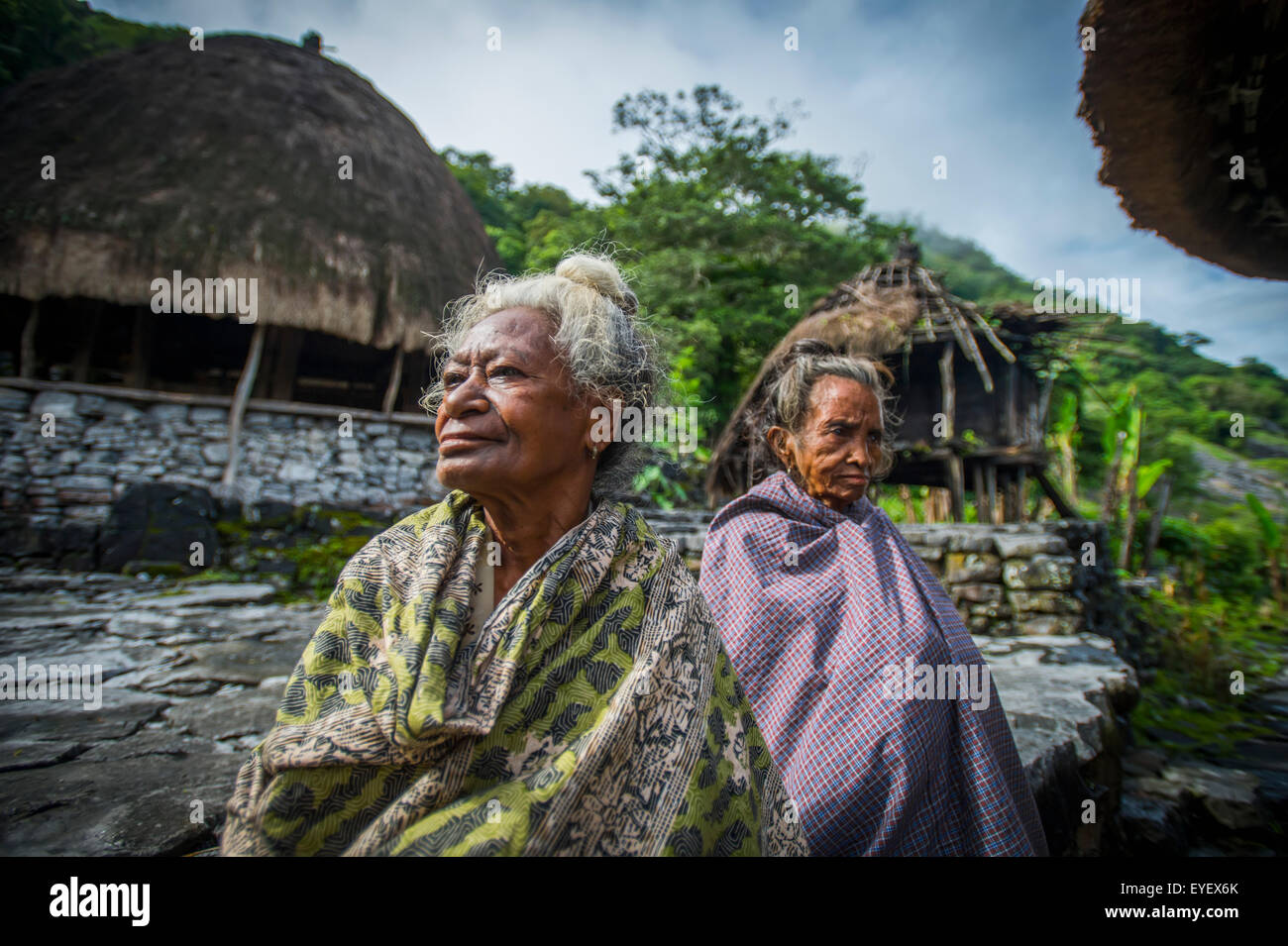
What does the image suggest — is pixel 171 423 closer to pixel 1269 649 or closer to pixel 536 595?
pixel 536 595

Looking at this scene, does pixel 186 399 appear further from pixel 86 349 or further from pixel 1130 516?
pixel 1130 516

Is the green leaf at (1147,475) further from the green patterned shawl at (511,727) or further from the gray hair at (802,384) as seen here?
the green patterned shawl at (511,727)

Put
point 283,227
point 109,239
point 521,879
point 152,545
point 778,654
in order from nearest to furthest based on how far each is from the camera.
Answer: point 521,879, point 778,654, point 152,545, point 109,239, point 283,227

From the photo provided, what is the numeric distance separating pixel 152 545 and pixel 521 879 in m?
8.26

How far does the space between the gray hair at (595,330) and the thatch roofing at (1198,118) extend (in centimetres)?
188

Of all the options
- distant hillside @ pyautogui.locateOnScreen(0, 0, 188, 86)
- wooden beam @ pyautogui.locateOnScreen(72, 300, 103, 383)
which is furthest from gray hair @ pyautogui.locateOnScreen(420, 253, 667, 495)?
distant hillside @ pyautogui.locateOnScreen(0, 0, 188, 86)

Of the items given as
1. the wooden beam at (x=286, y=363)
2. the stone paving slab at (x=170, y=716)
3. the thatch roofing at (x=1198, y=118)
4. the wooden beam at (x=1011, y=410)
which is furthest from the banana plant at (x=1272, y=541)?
the wooden beam at (x=286, y=363)

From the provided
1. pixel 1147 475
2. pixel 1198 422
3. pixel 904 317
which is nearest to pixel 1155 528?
pixel 1147 475

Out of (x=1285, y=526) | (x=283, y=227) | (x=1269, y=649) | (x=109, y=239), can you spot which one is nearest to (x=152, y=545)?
(x=109, y=239)

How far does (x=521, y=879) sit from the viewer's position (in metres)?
Answer: 0.94

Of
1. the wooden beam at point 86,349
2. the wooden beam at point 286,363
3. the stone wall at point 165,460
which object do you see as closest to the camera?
the stone wall at point 165,460

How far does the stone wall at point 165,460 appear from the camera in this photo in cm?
721

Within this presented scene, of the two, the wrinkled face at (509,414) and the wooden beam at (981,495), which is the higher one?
the wrinkled face at (509,414)

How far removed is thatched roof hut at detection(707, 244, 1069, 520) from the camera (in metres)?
8.20
